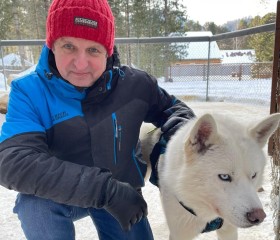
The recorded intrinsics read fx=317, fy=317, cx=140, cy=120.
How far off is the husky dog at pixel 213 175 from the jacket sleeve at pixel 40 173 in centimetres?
45

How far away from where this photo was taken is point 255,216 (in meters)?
1.35

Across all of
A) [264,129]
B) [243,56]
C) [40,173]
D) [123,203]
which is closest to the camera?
[40,173]

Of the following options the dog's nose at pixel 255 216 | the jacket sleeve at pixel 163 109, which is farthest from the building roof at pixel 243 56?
the dog's nose at pixel 255 216

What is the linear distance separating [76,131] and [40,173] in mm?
345

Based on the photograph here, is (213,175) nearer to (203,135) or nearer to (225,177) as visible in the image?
(225,177)

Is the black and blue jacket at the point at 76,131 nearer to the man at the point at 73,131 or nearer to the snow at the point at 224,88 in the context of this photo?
the man at the point at 73,131

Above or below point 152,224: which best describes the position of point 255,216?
above

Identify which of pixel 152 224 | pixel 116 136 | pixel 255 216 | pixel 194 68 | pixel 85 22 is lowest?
pixel 152 224

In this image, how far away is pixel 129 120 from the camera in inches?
69.7

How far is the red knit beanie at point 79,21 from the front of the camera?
4.96 feet

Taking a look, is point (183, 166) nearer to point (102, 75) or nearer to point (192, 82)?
point (102, 75)

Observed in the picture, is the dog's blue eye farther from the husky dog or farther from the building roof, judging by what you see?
the building roof

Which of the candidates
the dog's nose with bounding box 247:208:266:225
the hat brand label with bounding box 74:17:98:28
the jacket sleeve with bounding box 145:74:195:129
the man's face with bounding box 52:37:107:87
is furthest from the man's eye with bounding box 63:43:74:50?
the dog's nose with bounding box 247:208:266:225

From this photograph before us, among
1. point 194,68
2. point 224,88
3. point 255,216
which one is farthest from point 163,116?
point 194,68
